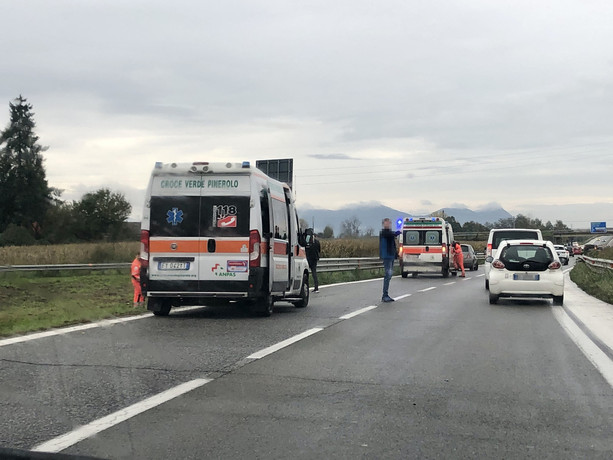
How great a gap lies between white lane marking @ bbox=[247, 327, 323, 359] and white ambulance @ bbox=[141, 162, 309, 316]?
1572 millimetres

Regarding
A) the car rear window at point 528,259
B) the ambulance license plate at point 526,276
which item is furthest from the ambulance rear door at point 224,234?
the ambulance license plate at point 526,276

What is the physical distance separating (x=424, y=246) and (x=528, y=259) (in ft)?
49.6

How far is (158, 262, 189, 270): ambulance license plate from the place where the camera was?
1179 cm

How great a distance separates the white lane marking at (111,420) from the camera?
449 centimetres

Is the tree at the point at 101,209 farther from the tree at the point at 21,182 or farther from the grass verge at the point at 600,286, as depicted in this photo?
the grass verge at the point at 600,286

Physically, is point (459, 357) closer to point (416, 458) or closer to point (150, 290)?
point (416, 458)

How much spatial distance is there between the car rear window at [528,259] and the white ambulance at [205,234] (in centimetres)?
648

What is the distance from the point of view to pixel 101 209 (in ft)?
285

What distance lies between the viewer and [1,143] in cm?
7706

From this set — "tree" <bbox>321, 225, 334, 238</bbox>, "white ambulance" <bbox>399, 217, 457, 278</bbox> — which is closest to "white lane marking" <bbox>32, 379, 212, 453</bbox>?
"white ambulance" <bbox>399, 217, 457, 278</bbox>

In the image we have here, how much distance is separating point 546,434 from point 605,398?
1515 millimetres

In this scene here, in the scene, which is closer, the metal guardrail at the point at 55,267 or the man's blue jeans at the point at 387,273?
the man's blue jeans at the point at 387,273

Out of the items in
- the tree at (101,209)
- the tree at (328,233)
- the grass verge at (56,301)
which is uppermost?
the tree at (101,209)

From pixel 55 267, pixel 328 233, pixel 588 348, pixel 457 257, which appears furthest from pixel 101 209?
pixel 588 348
